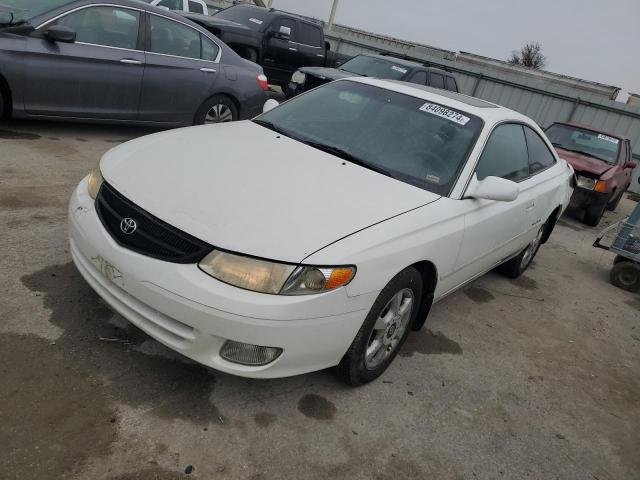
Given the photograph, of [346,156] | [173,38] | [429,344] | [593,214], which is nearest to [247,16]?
[173,38]

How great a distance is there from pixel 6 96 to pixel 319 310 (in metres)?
4.56

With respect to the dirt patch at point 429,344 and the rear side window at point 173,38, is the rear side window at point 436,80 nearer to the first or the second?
the rear side window at point 173,38

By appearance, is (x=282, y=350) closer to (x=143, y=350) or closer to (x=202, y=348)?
(x=202, y=348)

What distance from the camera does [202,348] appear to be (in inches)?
92.5

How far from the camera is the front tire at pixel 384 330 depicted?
2.65 metres

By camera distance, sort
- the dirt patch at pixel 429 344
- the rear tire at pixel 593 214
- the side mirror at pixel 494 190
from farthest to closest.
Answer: the rear tire at pixel 593 214, the dirt patch at pixel 429 344, the side mirror at pixel 494 190

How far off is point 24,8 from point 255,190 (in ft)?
14.0

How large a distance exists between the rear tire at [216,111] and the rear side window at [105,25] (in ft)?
3.71

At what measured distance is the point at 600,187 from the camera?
8.22m

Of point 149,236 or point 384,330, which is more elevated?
point 149,236

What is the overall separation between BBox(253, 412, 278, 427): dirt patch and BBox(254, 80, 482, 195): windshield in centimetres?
153

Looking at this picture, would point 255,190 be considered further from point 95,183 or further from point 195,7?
point 195,7

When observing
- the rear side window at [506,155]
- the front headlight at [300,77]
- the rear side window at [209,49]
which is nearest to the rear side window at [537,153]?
the rear side window at [506,155]

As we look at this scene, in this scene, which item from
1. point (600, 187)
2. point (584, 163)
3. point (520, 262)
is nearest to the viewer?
point (520, 262)
